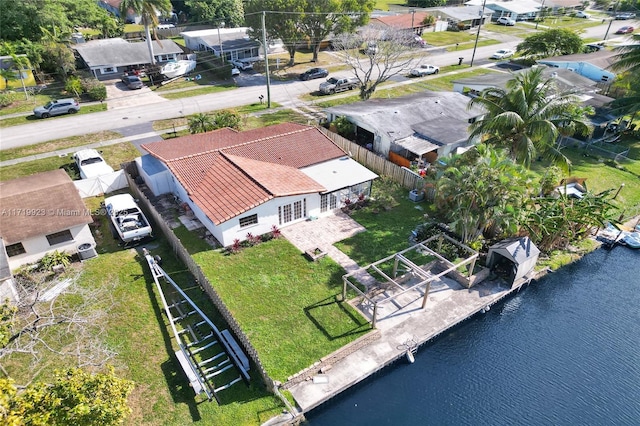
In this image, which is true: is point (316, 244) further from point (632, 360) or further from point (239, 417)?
point (632, 360)

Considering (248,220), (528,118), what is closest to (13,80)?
(248,220)

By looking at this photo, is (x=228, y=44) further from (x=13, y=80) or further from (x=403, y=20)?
(x=403, y=20)

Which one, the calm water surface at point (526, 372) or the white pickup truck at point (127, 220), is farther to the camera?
the white pickup truck at point (127, 220)

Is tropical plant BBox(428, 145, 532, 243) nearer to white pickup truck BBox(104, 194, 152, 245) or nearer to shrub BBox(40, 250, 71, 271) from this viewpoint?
white pickup truck BBox(104, 194, 152, 245)

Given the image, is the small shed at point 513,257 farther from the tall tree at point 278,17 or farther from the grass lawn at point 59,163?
the tall tree at point 278,17

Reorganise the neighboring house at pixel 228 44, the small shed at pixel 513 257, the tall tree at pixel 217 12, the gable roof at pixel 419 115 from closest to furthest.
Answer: the small shed at pixel 513 257, the gable roof at pixel 419 115, the neighboring house at pixel 228 44, the tall tree at pixel 217 12

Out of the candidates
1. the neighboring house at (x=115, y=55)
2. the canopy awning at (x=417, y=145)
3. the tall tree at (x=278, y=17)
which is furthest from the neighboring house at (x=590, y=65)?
the neighboring house at (x=115, y=55)

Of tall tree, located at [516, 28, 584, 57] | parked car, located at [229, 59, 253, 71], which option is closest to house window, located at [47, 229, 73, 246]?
parked car, located at [229, 59, 253, 71]
